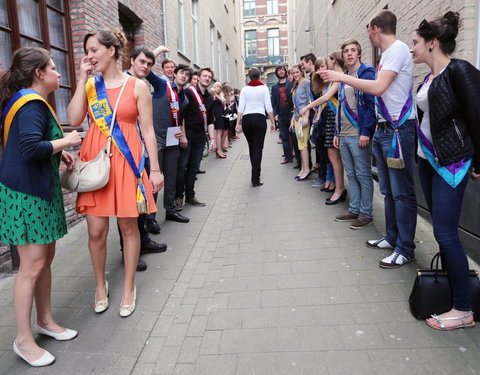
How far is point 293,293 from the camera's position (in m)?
3.58

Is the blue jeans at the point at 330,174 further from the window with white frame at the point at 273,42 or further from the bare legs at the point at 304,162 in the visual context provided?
the window with white frame at the point at 273,42

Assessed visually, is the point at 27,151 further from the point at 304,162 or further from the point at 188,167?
the point at 304,162

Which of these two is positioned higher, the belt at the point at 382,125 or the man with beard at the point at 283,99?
the man with beard at the point at 283,99

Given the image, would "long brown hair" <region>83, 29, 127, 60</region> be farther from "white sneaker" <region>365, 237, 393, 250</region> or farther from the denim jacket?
"white sneaker" <region>365, 237, 393, 250</region>

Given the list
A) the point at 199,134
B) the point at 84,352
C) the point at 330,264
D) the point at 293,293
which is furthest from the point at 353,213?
the point at 84,352

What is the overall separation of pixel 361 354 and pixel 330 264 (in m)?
1.52

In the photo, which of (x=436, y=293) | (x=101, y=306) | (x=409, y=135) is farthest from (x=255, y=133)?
(x=436, y=293)

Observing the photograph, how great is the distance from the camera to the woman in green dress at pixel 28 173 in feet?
8.53

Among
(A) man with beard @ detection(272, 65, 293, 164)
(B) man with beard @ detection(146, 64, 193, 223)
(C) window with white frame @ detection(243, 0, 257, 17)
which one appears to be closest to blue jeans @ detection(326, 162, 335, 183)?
(B) man with beard @ detection(146, 64, 193, 223)

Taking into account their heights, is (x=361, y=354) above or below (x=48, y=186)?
below

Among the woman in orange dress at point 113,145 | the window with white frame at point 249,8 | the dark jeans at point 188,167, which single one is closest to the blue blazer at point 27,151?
the woman in orange dress at point 113,145

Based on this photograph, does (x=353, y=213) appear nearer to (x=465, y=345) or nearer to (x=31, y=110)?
(x=465, y=345)

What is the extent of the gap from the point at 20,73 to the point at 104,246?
1389mm

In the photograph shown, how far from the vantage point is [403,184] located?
3838mm
